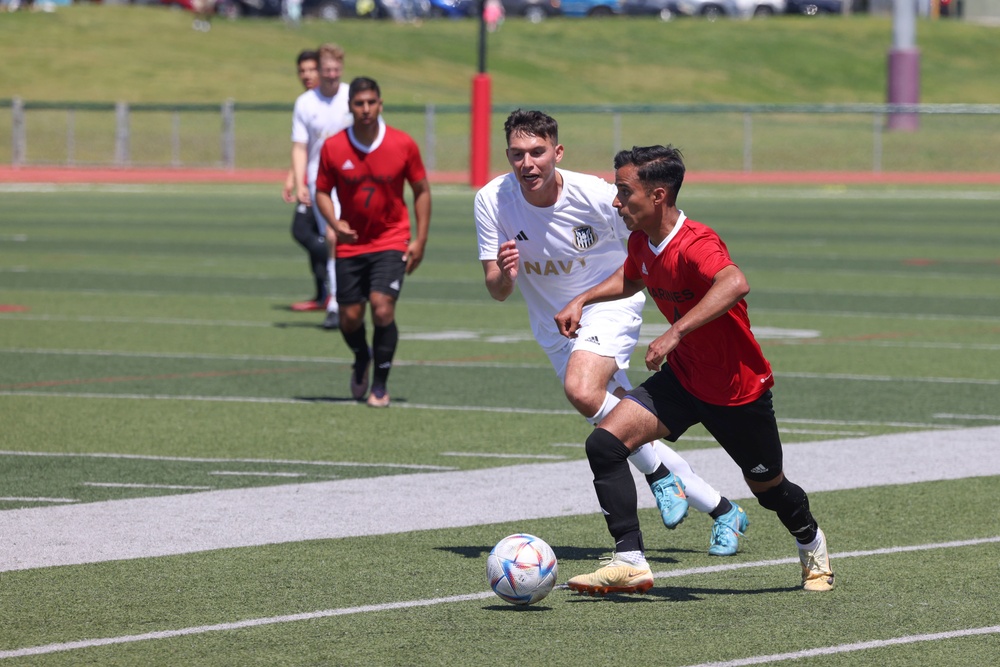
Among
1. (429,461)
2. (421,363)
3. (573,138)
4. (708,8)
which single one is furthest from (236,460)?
(708,8)

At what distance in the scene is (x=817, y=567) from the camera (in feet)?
22.2

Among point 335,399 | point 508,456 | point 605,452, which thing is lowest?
point 335,399

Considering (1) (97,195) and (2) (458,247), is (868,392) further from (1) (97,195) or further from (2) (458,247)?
(1) (97,195)

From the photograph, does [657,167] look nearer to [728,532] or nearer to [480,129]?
[728,532]

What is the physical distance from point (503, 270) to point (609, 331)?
0.58 m

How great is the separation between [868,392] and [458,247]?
13.9m

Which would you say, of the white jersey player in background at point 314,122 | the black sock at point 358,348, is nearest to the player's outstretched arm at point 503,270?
the black sock at point 358,348

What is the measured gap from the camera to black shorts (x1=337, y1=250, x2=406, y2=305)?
11820mm

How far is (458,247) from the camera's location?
25.8 m

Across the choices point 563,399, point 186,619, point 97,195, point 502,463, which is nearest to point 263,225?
point 97,195

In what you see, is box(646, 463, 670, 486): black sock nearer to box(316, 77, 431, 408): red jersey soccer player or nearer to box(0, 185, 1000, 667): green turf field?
box(0, 185, 1000, 667): green turf field

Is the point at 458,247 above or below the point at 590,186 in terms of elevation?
below

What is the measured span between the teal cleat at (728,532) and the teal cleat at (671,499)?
19cm

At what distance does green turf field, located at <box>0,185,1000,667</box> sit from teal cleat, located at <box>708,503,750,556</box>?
0.07 metres
